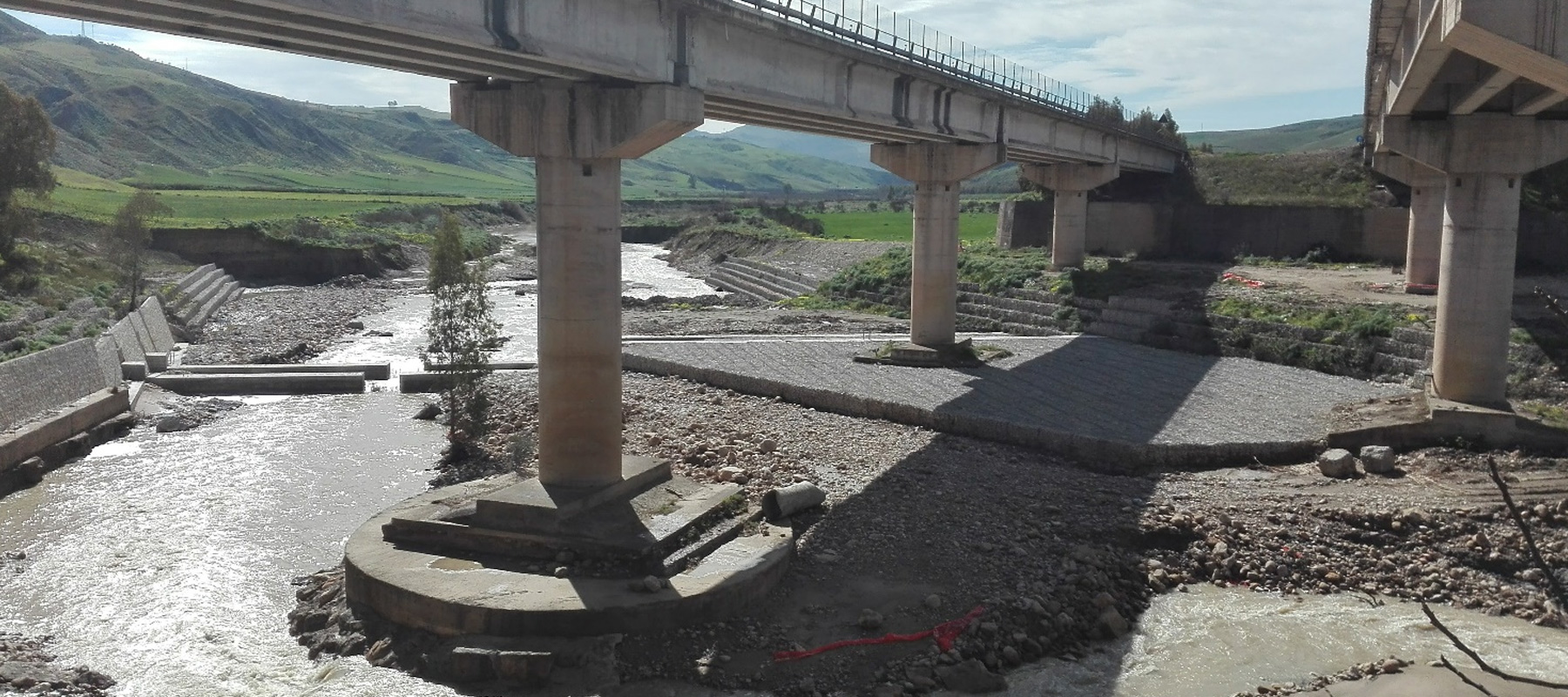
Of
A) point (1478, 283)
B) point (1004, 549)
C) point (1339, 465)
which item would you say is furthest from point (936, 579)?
point (1478, 283)

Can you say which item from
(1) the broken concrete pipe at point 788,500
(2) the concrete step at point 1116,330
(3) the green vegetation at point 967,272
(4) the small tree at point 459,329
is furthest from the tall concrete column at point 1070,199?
(1) the broken concrete pipe at point 788,500

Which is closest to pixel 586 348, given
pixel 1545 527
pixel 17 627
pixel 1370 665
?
pixel 17 627

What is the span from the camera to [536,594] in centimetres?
1452

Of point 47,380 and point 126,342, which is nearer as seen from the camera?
point 47,380

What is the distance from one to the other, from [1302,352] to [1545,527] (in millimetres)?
14681

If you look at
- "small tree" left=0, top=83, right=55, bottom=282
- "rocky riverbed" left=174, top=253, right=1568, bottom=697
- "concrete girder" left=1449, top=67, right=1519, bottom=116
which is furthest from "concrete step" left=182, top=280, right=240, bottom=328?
"concrete girder" left=1449, top=67, right=1519, bottom=116

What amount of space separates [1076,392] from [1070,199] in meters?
20.8

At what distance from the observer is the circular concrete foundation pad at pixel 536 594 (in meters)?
14.1

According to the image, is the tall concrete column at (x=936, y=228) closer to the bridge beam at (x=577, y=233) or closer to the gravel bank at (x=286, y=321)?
the bridge beam at (x=577, y=233)

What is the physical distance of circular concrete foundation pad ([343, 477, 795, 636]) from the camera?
14.1 metres

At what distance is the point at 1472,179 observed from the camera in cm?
2367

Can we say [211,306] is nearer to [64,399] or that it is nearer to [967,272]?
[64,399]

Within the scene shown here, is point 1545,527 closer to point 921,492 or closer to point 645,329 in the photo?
point 921,492

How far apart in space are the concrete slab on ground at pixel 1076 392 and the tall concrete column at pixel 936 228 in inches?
71.0
